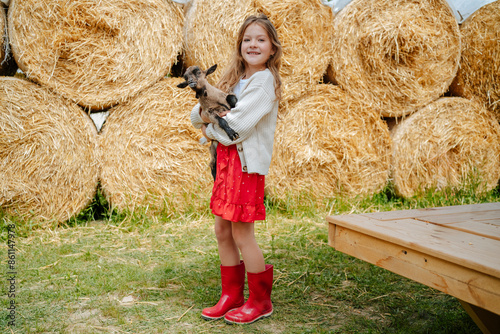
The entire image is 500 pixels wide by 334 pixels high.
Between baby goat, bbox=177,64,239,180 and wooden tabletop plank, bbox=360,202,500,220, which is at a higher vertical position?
baby goat, bbox=177,64,239,180

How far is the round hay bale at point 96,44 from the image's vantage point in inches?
123

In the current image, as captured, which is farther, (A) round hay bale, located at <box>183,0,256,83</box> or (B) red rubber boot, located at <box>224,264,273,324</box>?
(A) round hay bale, located at <box>183,0,256,83</box>

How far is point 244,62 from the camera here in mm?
2137

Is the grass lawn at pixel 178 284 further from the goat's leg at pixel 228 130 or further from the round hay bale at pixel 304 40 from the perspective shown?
the round hay bale at pixel 304 40

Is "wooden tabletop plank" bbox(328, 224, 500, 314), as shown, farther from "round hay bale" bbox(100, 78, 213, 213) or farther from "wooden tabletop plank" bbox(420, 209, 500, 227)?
"round hay bale" bbox(100, 78, 213, 213)

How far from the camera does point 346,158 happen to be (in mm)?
3842

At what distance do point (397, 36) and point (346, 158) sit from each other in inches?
41.6

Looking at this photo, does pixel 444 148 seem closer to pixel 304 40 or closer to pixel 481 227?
pixel 304 40

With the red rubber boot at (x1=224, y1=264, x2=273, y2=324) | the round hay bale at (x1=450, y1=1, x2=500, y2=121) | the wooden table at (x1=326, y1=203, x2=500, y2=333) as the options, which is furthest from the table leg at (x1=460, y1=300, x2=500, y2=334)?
the round hay bale at (x1=450, y1=1, x2=500, y2=121)

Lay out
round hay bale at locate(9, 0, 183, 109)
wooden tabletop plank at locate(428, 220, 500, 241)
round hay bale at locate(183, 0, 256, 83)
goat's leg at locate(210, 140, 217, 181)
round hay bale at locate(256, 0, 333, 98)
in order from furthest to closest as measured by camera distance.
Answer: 1. round hay bale at locate(256, 0, 333, 98)
2. round hay bale at locate(183, 0, 256, 83)
3. round hay bale at locate(9, 0, 183, 109)
4. goat's leg at locate(210, 140, 217, 181)
5. wooden tabletop plank at locate(428, 220, 500, 241)

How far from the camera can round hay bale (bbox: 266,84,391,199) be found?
12.3 ft

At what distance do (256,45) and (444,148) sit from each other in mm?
2668

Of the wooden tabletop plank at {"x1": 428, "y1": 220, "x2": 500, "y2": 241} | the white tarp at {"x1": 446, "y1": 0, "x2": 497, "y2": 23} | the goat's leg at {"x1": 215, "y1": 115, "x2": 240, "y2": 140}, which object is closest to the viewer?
the wooden tabletop plank at {"x1": 428, "y1": 220, "x2": 500, "y2": 241}

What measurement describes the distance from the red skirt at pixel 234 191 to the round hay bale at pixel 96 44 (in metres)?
1.69
